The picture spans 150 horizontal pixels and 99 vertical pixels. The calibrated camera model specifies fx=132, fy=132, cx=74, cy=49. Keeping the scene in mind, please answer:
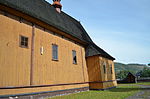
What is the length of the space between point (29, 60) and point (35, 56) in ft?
1.95

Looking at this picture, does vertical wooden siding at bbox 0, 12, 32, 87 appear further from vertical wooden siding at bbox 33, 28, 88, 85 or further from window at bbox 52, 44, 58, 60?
window at bbox 52, 44, 58, 60

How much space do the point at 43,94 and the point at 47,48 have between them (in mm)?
3404

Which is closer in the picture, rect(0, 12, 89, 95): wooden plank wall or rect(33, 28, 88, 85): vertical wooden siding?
rect(0, 12, 89, 95): wooden plank wall

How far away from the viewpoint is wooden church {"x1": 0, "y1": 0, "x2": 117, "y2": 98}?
7.42 m

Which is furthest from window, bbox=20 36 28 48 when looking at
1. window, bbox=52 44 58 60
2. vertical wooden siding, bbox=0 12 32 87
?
window, bbox=52 44 58 60

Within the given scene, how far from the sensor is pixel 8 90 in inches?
278

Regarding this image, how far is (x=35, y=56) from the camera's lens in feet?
29.9

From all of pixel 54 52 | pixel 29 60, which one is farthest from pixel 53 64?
pixel 29 60

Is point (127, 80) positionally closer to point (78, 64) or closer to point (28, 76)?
point (78, 64)

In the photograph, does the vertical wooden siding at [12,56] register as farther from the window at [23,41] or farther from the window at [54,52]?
the window at [54,52]

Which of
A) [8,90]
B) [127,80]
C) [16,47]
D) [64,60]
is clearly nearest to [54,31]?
[64,60]

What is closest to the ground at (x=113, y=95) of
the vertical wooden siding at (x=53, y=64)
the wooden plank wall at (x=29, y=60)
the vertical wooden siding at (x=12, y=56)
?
the wooden plank wall at (x=29, y=60)

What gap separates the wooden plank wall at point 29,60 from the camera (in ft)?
24.0

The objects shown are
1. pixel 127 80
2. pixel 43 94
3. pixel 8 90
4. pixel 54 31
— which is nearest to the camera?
pixel 8 90
